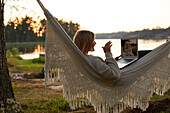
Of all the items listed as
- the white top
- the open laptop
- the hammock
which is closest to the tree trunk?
the hammock

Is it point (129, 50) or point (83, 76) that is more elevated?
point (129, 50)

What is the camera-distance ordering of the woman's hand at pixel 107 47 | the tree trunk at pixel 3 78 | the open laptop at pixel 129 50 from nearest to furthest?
1. the woman's hand at pixel 107 47
2. the open laptop at pixel 129 50
3. the tree trunk at pixel 3 78

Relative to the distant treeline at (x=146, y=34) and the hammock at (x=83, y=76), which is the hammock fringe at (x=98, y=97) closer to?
the hammock at (x=83, y=76)

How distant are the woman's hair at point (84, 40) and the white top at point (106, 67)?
3.5 inches

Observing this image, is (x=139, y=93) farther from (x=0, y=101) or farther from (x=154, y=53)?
(x=0, y=101)

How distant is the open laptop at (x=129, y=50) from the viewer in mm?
2180

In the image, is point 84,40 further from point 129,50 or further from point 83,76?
point 129,50

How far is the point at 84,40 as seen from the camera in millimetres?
1827

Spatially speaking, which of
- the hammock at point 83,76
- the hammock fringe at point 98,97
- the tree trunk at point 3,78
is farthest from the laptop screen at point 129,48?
the tree trunk at point 3,78

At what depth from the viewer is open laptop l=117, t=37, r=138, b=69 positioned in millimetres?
2180

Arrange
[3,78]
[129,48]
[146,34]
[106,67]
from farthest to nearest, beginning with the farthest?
[146,34] < [3,78] < [129,48] < [106,67]

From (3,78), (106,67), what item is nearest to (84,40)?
(106,67)

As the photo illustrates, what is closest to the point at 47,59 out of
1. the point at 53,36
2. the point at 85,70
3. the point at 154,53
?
the point at 53,36

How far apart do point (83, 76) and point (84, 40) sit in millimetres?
332
